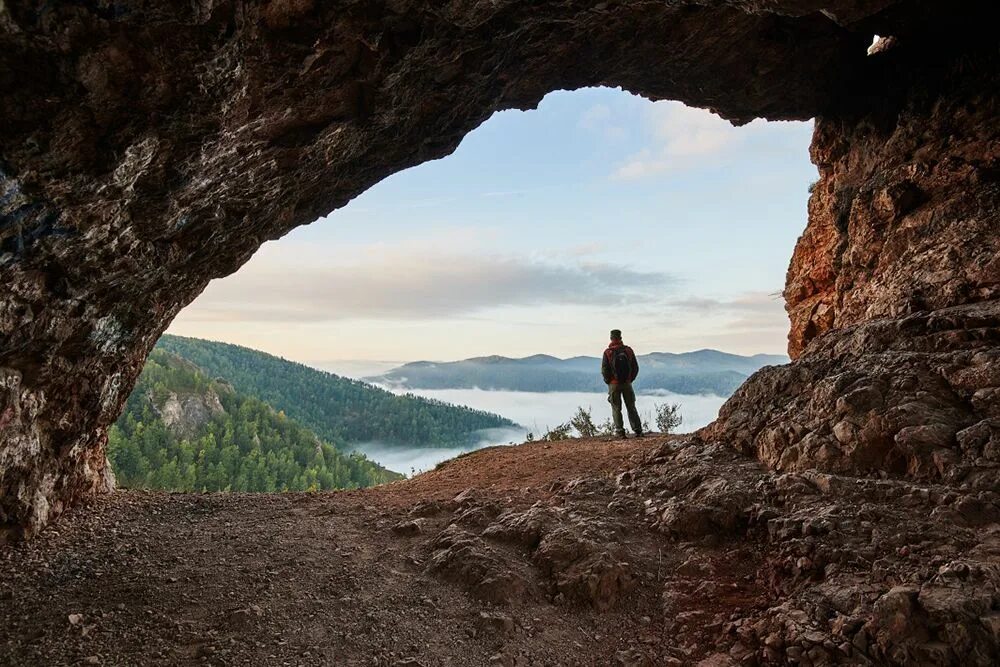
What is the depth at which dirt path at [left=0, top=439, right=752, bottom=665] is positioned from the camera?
523cm

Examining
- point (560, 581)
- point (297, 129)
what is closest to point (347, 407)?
point (297, 129)

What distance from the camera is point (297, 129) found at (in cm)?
823

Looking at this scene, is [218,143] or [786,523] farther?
[218,143]

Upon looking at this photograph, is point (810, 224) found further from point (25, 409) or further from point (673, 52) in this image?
point (25, 409)

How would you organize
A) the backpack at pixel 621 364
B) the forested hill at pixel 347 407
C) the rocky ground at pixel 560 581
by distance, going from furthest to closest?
the forested hill at pixel 347 407 → the backpack at pixel 621 364 → the rocky ground at pixel 560 581

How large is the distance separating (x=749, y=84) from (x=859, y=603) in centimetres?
1253

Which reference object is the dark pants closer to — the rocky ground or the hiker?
the hiker

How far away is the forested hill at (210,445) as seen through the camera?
268ft

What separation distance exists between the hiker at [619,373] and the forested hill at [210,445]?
72270 millimetres

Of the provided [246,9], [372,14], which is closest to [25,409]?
[246,9]

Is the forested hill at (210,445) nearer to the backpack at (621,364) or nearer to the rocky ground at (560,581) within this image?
the backpack at (621,364)

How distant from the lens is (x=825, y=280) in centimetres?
1361

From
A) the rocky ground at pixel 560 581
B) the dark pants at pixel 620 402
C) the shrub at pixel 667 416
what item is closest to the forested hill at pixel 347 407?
the shrub at pixel 667 416

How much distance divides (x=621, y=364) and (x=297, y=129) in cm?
1006
